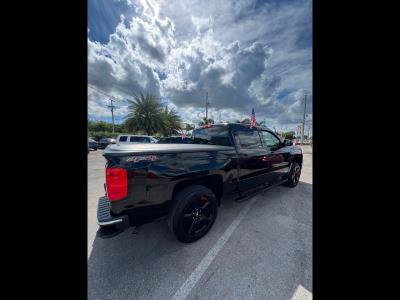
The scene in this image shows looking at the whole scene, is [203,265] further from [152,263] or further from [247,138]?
[247,138]

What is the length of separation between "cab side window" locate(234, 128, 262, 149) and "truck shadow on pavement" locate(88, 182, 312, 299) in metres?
1.48

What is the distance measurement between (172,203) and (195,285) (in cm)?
93

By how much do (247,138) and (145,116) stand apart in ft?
74.3

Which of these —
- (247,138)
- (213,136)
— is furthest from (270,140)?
(213,136)

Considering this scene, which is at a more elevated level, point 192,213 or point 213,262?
point 192,213

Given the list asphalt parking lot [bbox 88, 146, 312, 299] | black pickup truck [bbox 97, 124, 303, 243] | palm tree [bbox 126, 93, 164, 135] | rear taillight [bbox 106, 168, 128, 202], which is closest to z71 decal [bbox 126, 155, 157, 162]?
black pickup truck [bbox 97, 124, 303, 243]

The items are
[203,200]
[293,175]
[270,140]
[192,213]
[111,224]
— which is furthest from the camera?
[293,175]

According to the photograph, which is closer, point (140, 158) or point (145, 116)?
point (140, 158)

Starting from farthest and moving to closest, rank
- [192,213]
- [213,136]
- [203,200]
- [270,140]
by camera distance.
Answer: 1. [270,140]
2. [213,136]
3. [203,200]
4. [192,213]

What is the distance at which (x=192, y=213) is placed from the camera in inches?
89.1

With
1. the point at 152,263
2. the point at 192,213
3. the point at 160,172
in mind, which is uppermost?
the point at 160,172
